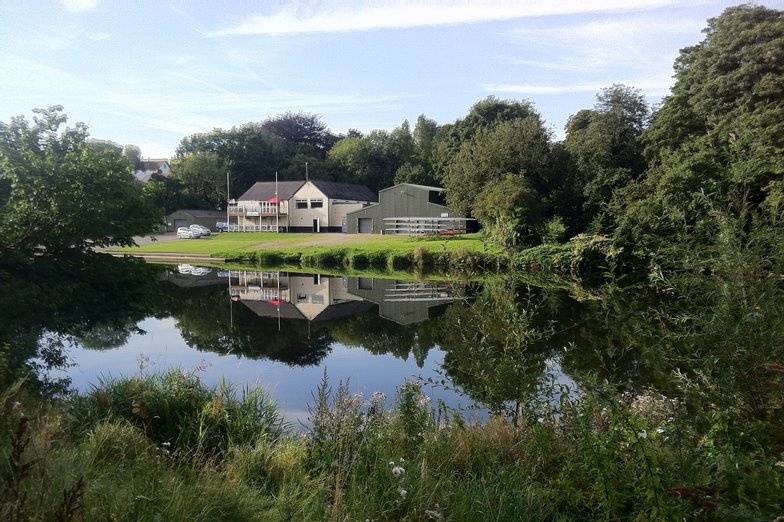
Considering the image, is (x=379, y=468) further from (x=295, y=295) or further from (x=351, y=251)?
(x=351, y=251)

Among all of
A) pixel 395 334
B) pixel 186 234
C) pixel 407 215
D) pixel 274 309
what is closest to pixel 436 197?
pixel 407 215

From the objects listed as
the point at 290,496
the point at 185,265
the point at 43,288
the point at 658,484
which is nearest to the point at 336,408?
the point at 290,496

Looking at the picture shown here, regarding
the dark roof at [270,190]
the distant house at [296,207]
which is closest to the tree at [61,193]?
the distant house at [296,207]

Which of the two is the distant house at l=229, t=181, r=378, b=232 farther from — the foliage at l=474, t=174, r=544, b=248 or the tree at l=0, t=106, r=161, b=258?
the tree at l=0, t=106, r=161, b=258

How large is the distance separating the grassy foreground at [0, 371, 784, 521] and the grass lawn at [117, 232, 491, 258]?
2663 centimetres

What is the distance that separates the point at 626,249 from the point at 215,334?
20548mm

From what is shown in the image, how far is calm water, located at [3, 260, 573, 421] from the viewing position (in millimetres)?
10031

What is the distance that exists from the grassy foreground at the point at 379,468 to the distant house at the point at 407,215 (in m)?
38.1

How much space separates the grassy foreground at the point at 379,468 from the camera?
2977mm

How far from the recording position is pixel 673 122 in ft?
100

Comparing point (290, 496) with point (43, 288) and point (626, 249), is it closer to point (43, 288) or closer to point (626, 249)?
point (43, 288)

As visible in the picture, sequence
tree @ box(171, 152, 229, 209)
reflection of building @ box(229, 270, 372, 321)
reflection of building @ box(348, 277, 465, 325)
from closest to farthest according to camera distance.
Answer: reflection of building @ box(348, 277, 465, 325) < reflection of building @ box(229, 270, 372, 321) < tree @ box(171, 152, 229, 209)

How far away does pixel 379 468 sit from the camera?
4.32 m

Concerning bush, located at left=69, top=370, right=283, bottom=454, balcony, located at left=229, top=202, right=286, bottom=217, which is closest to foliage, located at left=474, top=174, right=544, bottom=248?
bush, located at left=69, top=370, right=283, bottom=454
